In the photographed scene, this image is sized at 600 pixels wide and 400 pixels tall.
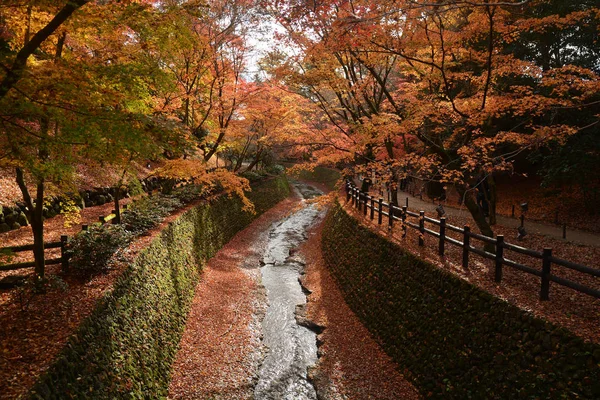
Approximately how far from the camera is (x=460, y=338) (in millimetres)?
7059

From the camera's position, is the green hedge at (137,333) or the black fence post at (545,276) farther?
the black fence post at (545,276)

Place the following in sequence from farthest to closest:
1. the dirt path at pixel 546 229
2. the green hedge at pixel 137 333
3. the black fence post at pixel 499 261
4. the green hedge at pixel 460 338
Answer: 1. the dirt path at pixel 546 229
2. the black fence post at pixel 499 261
3. the green hedge at pixel 137 333
4. the green hedge at pixel 460 338

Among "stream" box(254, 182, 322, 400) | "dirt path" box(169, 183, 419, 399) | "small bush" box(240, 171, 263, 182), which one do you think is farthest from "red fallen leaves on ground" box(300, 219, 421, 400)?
"small bush" box(240, 171, 263, 182)

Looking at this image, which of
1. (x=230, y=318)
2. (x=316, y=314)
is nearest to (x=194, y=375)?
(x=230, y=318)

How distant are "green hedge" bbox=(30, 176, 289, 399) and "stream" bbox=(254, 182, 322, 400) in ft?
8.40

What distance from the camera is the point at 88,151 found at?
19.3 ft

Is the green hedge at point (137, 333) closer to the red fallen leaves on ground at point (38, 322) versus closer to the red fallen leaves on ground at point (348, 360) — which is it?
the red fallen leaves on ground at point (38, 322)

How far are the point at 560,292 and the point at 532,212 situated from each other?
45.3ft

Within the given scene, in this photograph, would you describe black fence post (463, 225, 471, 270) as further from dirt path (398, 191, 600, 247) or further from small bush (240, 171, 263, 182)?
small bush (240, 171, 263, 182)

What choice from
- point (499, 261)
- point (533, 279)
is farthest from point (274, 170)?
point (499, 261)

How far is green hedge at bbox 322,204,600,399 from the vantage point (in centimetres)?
517

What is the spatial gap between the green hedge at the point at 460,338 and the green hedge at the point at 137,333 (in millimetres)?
5792

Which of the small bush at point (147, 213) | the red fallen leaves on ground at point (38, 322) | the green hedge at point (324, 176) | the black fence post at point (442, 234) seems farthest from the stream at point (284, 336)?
the green hedge at point (324, 176)

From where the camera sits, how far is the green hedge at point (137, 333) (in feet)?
17.7
